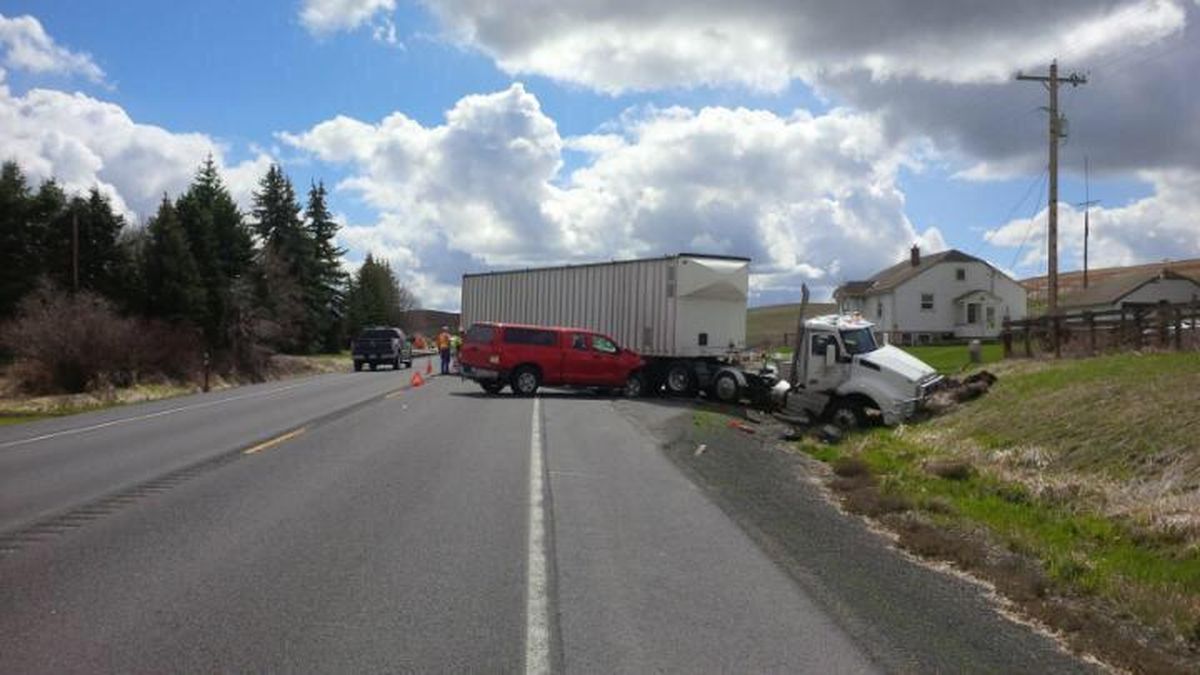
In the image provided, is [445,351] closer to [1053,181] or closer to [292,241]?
[1053,181]

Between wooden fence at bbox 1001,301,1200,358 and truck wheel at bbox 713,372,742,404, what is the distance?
7.23 meters

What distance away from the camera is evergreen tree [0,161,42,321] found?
5319 centimetres

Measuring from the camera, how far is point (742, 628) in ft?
20.7

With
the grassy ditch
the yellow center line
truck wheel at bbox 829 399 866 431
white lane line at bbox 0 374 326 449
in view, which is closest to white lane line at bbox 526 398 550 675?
the grassy ditch

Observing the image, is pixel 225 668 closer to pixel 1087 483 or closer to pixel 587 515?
pixel 587 515

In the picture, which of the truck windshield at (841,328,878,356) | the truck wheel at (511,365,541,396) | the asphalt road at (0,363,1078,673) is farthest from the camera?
the truck wheel at (511,365,541,396)

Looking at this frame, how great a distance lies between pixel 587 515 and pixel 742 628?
3.89 m

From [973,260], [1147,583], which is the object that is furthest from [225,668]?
[973,260]

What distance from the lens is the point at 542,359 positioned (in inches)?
1143

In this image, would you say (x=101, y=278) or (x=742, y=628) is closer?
(x=742, y=628)

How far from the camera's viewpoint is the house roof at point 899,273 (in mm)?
63906

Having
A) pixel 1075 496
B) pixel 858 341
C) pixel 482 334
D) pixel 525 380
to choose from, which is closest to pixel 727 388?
pixel 525 380

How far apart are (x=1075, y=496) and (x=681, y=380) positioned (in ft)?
59.6

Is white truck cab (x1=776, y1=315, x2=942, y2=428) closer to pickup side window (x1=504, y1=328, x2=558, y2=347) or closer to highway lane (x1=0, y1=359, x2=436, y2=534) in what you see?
pickup side window (x1=504, y1=328, x2=558, y2=347)
